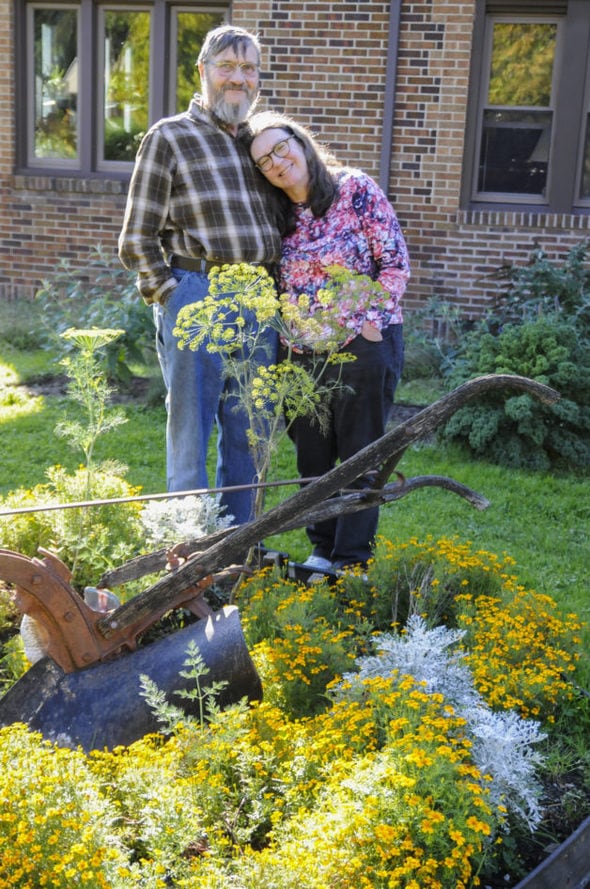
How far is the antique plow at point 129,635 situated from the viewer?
2.78 metres

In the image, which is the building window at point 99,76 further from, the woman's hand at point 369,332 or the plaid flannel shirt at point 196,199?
the woman's hand at point 369,332

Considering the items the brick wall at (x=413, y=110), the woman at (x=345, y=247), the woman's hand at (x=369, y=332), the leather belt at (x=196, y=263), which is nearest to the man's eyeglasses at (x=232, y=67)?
the woman at (x=345, y=247)

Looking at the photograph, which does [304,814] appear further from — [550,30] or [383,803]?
[550,30]

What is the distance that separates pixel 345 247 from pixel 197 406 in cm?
82

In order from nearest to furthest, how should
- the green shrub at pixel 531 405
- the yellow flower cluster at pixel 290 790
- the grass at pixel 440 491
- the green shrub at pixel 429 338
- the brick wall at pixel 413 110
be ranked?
the yellow flower cluster at pixel 290 790 < the grass at pixel 440 491 < the green shrub at pixel 531 405 < the green shrub at pixel 429 338 < the brick wall at pixel 413 110

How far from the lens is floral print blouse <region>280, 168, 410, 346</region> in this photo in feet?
12.1

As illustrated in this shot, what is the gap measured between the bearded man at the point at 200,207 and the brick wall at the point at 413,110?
4583 millimetres

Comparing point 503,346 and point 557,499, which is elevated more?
point 503,346

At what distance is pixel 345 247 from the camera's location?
3680mm

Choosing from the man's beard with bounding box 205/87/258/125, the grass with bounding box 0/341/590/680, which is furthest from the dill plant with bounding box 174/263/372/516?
the grass with bounding box 0/341/590/680

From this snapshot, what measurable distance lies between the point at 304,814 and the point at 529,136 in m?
7.30

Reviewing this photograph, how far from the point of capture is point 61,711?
2.78 metres

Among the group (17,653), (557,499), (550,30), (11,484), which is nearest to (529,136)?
(550,30)

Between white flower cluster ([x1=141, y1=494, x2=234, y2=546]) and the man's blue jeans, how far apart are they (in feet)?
0.26
